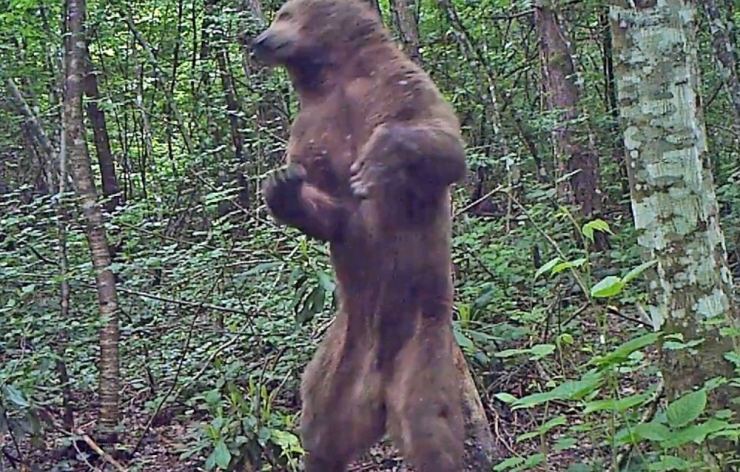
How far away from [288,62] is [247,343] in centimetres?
343

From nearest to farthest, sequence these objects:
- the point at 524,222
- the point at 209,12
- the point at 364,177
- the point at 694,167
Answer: the point at 364,177 < the point at 694,167 < the point at 524,222 < the point at 209,12

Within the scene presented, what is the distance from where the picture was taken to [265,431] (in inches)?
192

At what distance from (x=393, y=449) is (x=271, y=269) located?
1445mm

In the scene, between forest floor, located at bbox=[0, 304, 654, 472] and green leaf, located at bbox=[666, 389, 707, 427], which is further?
forest floor, located at bbox=[0, 304, 654, 472]

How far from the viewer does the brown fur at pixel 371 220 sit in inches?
118

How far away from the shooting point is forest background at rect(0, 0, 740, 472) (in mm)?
3889

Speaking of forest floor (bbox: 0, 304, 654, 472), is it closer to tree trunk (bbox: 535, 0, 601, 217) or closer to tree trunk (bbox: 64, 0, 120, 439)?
tree trunk (bbox: 64, 0, 120, 439)

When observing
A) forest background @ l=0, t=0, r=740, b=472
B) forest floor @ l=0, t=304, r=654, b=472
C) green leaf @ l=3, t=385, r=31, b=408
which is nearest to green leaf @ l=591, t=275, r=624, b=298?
forest background @ l=0, t=0, r=740, b=472

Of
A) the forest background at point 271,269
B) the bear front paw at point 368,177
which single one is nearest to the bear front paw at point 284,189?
the bear front paw at point 368,177

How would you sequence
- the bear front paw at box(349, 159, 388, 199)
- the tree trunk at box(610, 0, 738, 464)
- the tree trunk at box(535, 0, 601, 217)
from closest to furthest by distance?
the bear front paw at box(349, 159, 388, 199) → the tree trunk at box(610, 0, 738, 464) → the tree trunk at box(535, 0, 601, 217)

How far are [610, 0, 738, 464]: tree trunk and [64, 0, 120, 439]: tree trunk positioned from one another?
3503 mm

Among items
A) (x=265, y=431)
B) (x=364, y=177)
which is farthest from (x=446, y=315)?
(x=265, y=431)

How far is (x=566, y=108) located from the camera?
8.97 metres

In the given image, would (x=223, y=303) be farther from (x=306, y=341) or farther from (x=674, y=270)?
(x=674, y=270)
